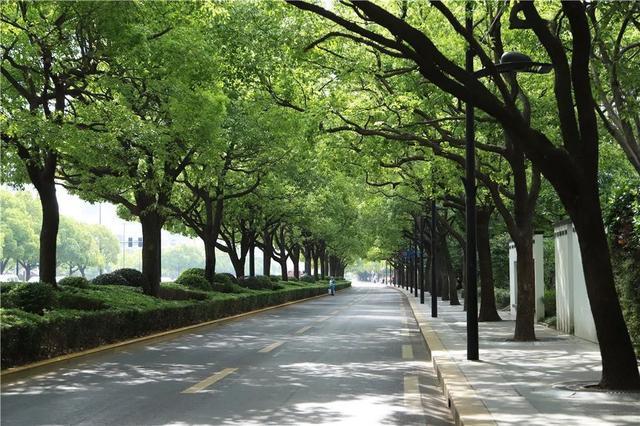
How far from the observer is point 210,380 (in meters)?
10.9

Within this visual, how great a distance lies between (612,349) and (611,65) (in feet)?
19.8

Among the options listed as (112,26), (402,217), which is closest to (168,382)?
(112,26)

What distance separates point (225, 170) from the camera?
97.5 feet

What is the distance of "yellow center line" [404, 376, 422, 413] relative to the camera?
8.76m

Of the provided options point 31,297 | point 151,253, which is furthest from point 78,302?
point 151,253

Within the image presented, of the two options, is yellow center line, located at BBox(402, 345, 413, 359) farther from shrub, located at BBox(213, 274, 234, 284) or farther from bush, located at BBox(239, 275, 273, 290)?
bush, located at BBox(239, 275, 273, 290)

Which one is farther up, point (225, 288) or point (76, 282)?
point (76, 282)

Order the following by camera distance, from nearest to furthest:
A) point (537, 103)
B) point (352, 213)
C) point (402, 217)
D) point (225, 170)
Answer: point (537, 103), point (225, 170), point (402, 217), point (352, 213)

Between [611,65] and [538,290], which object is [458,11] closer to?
[611,65]

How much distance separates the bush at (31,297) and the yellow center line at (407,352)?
278 inches

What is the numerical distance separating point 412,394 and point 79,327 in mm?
7462

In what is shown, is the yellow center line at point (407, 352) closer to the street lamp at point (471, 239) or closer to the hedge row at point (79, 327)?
the street lamp at point (471, 239)

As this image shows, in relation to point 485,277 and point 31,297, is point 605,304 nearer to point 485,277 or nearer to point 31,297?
point 31,297

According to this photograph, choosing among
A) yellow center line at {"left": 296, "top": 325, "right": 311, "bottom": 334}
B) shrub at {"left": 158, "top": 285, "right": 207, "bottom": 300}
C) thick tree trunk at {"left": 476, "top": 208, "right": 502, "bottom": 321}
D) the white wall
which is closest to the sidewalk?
the white wall
